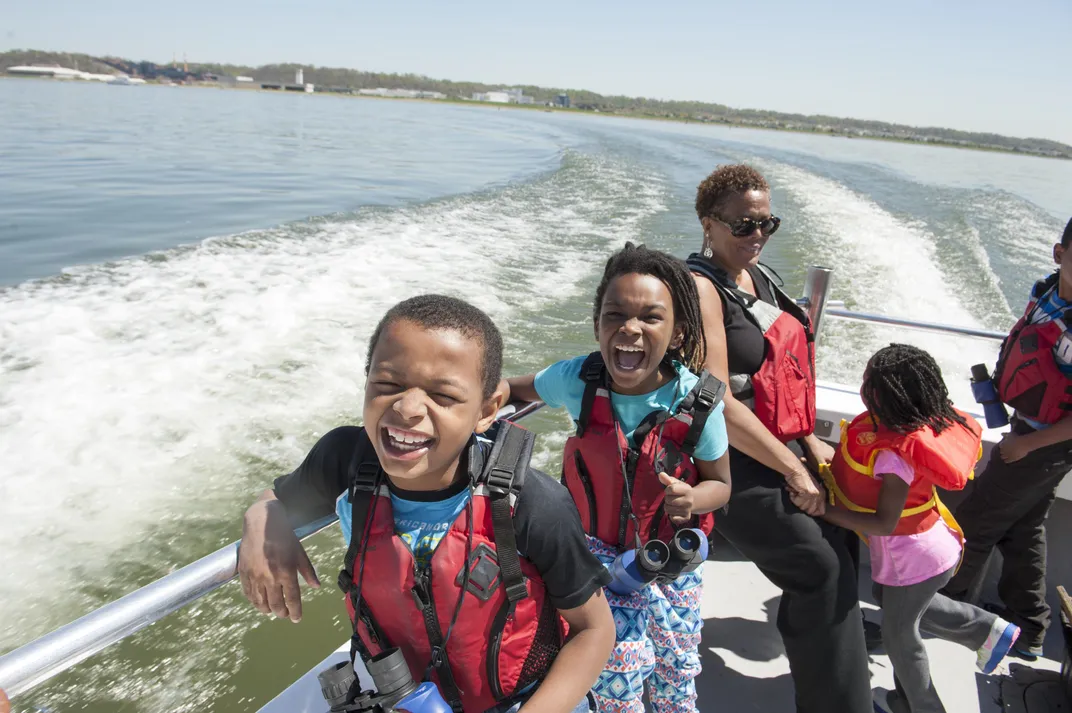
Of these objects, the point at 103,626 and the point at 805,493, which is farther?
the point at 805,493

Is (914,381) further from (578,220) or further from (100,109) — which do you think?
(100,109)

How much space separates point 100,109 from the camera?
31.5m

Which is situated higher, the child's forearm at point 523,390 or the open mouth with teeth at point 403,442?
the open mouth with teeth at point 403,442

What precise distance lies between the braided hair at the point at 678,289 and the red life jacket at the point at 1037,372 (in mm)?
1372

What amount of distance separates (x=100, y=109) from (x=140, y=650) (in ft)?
118

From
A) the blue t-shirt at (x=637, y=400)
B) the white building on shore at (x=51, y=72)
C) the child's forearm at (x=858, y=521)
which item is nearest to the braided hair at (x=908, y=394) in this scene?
the child's forearm at (x=858, y=521)

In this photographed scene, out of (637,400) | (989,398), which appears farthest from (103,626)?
(989,398)

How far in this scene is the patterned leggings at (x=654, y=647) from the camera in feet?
5.37

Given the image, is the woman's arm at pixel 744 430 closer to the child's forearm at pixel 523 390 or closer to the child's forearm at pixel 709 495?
the child's forearm at pixel 709 495

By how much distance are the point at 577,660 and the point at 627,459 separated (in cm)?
56

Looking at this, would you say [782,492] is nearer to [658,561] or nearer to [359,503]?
[658,561]

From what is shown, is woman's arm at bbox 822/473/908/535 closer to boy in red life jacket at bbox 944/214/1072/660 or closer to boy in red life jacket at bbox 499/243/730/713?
boy in red life jacket at bbox 499/243/730/713

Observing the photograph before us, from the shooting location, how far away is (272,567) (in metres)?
1.20

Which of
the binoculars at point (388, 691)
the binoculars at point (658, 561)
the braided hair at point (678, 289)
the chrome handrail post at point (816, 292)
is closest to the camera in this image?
the binoculars at point (388, 691)
